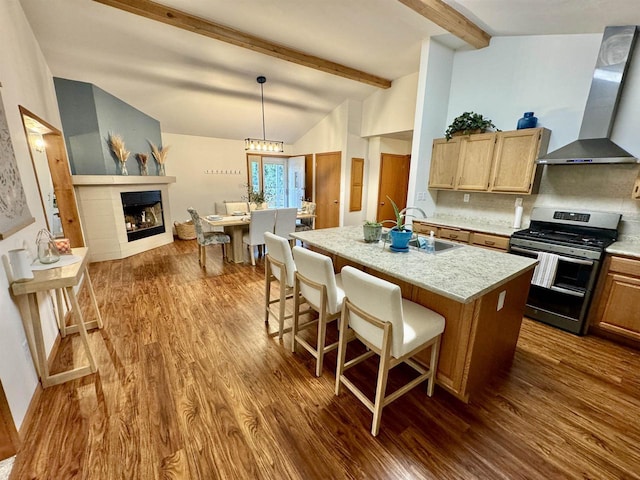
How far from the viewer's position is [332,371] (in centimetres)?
200

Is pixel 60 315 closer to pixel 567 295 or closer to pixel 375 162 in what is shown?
pixel 567 295

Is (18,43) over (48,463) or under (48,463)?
over

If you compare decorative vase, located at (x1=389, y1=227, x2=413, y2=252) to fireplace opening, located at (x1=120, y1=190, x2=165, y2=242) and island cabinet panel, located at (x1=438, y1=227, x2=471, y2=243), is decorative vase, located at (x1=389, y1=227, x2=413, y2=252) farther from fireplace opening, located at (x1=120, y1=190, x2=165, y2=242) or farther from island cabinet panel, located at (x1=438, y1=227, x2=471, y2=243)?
fireplace opening, located at (x1=120, y1=190, x2=165, y2=242)

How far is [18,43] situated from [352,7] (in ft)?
10.1

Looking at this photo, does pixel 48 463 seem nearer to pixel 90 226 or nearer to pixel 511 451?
pixel 511 451

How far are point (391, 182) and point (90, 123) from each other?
551cm

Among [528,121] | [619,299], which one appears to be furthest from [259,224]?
[619,299]

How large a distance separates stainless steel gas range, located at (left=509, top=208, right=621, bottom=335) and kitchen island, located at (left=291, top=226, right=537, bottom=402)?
3.01 feet

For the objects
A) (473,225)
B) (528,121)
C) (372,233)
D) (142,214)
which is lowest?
(142,214)

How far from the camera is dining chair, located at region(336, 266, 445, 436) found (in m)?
1.33

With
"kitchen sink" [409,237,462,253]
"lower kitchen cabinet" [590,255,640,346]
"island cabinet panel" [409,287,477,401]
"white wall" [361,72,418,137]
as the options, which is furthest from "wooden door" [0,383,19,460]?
"white wall" [361,72,418,137]

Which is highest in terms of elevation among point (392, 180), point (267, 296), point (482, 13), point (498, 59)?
point (482, 13)

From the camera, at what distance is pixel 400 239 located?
2.04 m

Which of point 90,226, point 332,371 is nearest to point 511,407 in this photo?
point 332,371
